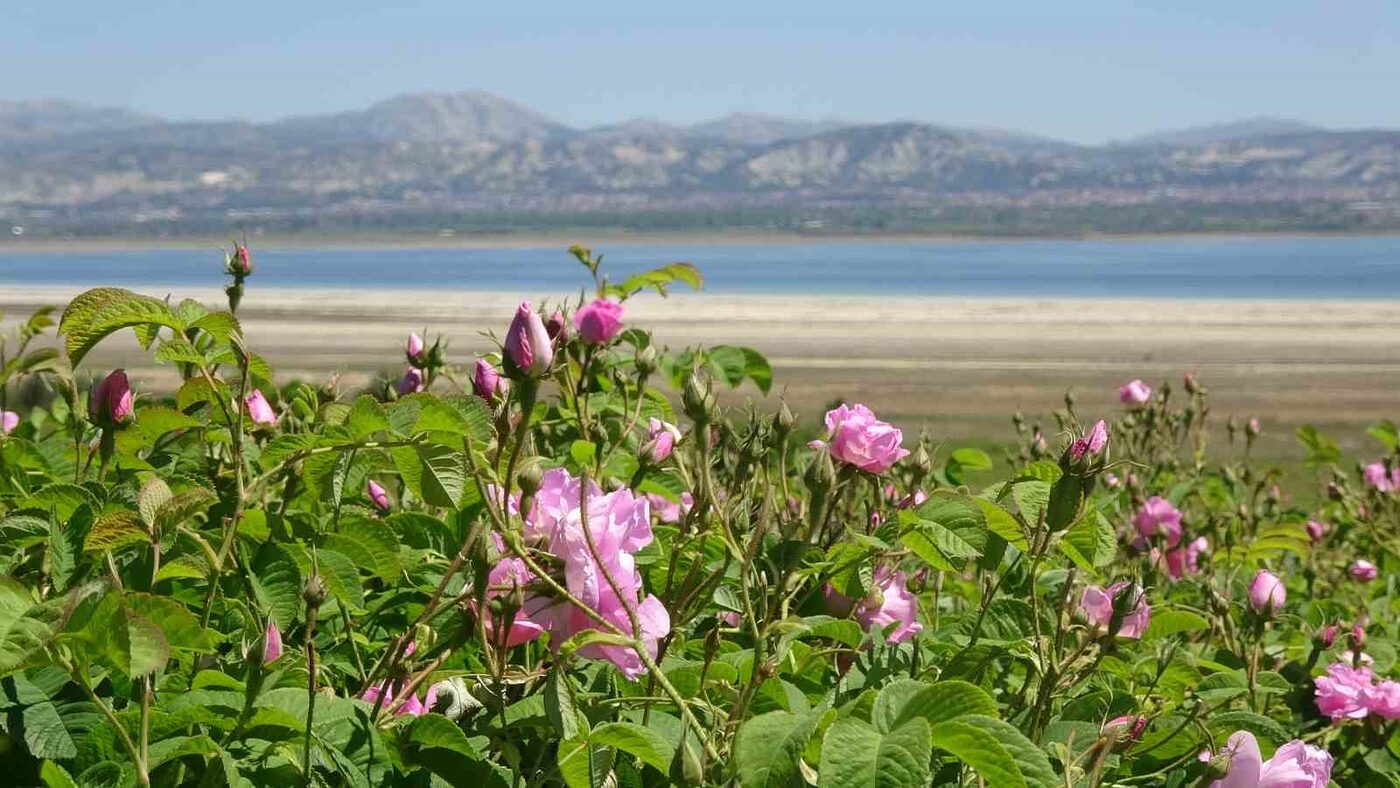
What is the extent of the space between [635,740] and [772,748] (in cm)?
10

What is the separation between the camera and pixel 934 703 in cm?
101

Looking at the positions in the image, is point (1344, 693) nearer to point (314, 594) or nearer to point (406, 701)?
point (406, 701)

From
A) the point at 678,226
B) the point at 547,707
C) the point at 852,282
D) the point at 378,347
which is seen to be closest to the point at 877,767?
the point at 547,707

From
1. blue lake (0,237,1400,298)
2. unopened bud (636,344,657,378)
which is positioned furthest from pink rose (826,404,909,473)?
blue lake (0,237,1400,298)

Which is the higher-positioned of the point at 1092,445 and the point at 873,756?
the point at 1092,445

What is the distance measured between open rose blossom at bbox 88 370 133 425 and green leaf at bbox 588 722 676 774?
2.56 feet

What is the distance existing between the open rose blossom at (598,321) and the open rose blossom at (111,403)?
0.57m

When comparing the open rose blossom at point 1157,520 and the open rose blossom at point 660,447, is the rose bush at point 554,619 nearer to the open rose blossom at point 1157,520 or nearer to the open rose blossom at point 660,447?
the open rose blossom at point 660,447

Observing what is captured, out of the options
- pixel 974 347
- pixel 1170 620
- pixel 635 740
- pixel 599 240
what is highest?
pixel 635 740

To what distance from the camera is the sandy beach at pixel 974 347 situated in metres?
18.1

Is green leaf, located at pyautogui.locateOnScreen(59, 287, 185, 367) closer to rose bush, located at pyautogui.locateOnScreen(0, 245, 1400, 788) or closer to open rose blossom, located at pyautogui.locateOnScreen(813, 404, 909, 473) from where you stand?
rose bush, located at pyautogui.locateOnScreen(0, 245, 1400, 788)

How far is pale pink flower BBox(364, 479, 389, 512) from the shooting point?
1963 mm

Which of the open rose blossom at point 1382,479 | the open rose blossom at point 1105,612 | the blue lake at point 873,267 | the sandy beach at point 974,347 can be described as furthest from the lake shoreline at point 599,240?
the open rose blossom at point 1105,612

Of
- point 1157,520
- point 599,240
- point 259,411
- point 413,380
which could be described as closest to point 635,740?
point 259,411
